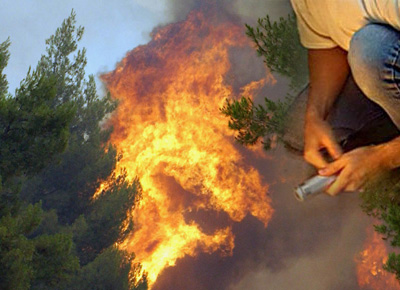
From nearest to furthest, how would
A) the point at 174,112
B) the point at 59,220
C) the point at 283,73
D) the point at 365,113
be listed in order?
the point at 365,113
the point at 283,73
the point at 59,220
the point at 174,112

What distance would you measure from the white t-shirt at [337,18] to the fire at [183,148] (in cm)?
2193

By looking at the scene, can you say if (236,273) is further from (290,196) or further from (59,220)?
(59,220)

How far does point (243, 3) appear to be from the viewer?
23.8 m

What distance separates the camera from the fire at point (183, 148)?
77.6 ft

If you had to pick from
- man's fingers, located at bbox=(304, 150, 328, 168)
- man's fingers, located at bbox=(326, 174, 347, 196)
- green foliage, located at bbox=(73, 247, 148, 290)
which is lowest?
green foliage, located at bbox=(73, 247, 148, 290)

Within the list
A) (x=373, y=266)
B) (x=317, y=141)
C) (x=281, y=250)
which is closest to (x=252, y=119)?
(x=317, y=141)

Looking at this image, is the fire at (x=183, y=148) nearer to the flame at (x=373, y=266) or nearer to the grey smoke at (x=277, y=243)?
the grey smoke at (x=277, y=243)

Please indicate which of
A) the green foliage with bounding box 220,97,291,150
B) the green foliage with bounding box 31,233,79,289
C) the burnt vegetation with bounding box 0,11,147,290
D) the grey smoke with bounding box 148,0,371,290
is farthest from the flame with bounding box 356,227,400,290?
the green foliage with bounding box 220,97,291,150

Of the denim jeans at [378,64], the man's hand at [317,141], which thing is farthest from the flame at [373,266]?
the denim jeans at [378,64]

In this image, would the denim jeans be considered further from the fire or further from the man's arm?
the fire

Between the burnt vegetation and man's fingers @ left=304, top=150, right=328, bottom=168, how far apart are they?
9.60 m

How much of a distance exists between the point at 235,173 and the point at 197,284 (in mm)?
6448

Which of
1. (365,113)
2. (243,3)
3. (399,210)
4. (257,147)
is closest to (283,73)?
(399,210)

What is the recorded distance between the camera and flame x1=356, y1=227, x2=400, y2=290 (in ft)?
66.8
